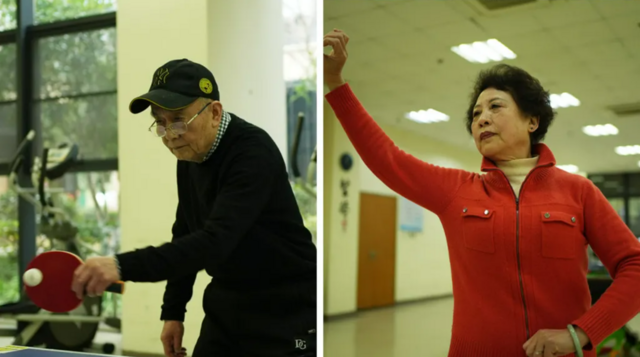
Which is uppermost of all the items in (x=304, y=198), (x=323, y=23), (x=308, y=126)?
(x=323, y=23)

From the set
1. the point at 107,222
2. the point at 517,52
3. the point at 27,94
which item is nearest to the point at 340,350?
the point at 517,52

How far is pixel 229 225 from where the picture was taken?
1446 mm

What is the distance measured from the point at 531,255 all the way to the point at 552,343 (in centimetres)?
22

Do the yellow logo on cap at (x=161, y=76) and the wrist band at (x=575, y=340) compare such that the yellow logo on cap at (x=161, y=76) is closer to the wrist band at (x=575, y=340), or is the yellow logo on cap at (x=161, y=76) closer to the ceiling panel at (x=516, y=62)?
the ceiling panel at (x=516, y=62)

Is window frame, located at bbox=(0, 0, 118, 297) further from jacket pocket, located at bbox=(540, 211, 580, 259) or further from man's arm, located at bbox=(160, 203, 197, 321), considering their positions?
jacket pocket, located at bbox=(540, 211, 580, 259)

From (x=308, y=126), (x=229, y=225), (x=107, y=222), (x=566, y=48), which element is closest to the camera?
(x=229, y=225)

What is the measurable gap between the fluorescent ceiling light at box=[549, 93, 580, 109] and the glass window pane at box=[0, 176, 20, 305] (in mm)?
2997

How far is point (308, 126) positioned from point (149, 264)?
3.78 ft

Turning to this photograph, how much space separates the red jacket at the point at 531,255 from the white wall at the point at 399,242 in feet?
0.49

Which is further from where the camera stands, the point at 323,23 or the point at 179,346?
the point at 323,23

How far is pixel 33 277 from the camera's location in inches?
63.7

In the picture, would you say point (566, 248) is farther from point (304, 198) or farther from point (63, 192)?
point (63, 192)

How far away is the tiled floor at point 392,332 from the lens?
1.83 m

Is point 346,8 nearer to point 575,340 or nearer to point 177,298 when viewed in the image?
point 177,298
